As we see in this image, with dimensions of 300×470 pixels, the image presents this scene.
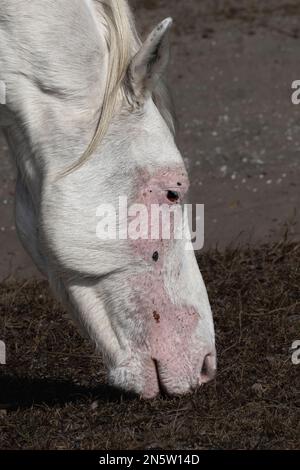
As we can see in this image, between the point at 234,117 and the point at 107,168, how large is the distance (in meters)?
4.33

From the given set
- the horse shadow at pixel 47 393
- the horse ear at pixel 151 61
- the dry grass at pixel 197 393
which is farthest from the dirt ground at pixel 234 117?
the horse ear at pixel 151 61

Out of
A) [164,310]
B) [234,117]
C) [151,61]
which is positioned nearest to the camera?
[151,61]

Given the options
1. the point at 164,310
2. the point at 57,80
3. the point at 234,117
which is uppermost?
the point at 234,117

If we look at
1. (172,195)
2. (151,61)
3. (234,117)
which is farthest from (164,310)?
(234,117)

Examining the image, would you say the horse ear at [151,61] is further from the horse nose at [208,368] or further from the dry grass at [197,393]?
the dry grass at [197,393]

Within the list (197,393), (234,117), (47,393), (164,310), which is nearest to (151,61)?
(164,310)

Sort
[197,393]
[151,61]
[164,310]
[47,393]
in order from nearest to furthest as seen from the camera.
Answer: [151,61] < [164,310] < [197,393] < [47,393]

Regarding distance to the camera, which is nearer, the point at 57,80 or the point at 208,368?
the point at 57,80

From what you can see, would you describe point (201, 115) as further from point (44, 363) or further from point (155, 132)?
point (155, 132)

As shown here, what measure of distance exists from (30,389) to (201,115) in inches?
152

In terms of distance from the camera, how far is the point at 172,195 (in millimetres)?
3836

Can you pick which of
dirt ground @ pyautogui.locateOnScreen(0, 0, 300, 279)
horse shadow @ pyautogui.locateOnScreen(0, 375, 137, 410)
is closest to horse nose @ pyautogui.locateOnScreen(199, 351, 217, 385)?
horse shadow @ pyautogui.locateOnScreen(0, 375, 137, 410)

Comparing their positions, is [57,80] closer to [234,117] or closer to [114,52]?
[114,52]

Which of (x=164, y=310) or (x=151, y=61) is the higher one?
(x=151, y=61)
